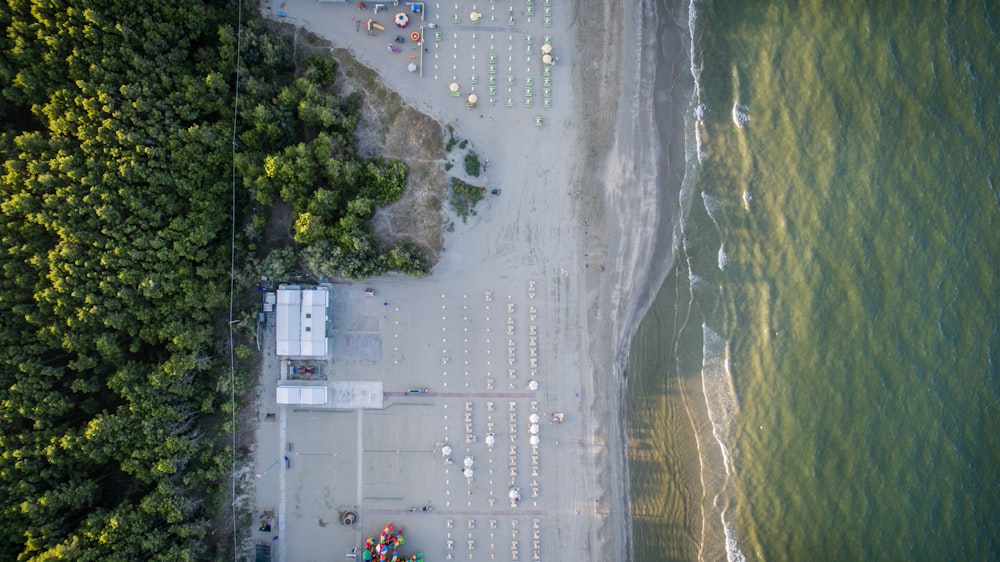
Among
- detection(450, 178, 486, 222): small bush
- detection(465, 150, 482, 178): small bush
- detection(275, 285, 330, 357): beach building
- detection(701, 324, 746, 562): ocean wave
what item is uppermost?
detection(465, 150, 482, 178): small bush

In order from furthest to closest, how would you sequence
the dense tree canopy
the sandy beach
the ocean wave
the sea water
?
the sandy beach → the ocean wave → the sea water → the dense tree canopy

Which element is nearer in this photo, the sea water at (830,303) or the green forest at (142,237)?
the green forest at (142,237)

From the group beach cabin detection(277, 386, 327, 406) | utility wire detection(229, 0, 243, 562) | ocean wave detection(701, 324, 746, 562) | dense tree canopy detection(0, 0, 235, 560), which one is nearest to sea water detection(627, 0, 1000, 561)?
ocean wave detection(701, 324, 746, 562)

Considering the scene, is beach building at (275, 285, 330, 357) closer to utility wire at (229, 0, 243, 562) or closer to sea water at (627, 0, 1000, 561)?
utility wire at (229, 0, 243, 562)

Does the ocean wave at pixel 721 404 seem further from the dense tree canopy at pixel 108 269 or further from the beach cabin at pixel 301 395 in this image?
the dense tree canopy at pixel 108 269

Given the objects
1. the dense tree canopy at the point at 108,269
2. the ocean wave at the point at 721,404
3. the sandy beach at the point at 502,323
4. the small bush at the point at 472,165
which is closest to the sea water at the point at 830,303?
the ocean wave at the point at 721,404

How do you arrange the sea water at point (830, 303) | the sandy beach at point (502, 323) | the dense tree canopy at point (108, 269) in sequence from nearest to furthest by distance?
1. the dense tree canopy at point (108, 269)
2. the sea water at point (830, 303)
3. the sandy beach at point (502, 323)
